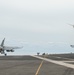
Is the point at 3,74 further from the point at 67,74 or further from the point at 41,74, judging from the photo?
the point at 67,74

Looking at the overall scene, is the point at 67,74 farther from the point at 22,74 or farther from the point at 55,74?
the point at 22,74

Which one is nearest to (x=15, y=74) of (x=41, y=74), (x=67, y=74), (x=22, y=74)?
(x=22, y=74)

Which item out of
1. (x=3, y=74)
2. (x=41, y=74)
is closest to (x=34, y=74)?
(x=41, y=74)

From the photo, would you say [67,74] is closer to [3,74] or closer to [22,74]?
[22,74]

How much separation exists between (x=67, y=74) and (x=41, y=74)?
233 cm

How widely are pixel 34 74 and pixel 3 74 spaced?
9.17ft

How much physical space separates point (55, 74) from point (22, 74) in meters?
2.97

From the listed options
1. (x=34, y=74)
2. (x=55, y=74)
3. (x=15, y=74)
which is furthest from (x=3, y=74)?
(x=55, y=74)

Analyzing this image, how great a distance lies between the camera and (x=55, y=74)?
26.7 meters

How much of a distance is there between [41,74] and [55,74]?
4.13ft

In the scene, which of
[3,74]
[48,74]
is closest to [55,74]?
[48,74]

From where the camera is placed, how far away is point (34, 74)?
26.9 meters

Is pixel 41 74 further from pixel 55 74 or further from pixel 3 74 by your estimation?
pixel 3 74

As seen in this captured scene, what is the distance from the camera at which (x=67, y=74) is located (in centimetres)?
2683
